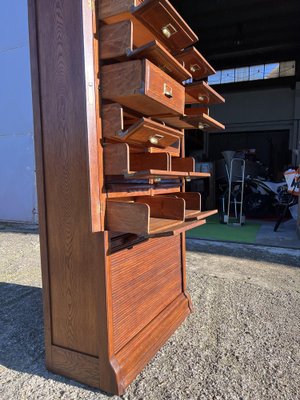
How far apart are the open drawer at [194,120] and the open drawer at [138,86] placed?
1.02 feet

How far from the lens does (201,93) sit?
77.2 inches

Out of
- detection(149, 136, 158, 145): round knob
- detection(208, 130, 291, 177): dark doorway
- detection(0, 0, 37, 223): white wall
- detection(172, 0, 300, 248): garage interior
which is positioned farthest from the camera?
detection(208, 130, 291, 177): dark doorway

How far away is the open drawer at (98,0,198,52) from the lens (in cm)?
137

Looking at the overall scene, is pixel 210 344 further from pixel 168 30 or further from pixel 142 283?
pixel 168 30

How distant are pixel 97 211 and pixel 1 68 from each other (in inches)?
238

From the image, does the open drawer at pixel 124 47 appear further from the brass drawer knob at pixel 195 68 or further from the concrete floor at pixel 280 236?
the concrete floor at pixel 280 236

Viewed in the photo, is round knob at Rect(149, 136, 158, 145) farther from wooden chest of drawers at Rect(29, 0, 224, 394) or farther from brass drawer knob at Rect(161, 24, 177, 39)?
brass drawer knob at Rect(161, 24, 177, 39)

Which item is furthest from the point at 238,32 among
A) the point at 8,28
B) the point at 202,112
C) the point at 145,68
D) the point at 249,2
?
the point at 145,68

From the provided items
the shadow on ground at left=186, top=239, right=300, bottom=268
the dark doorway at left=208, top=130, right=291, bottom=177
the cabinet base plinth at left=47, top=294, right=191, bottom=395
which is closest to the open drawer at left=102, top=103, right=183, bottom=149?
the cabinet base plinth at left=47, top=294, right=191, bottom=395

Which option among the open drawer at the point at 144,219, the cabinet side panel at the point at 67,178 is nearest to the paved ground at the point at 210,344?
the cabinet side panel at the point at 67,178

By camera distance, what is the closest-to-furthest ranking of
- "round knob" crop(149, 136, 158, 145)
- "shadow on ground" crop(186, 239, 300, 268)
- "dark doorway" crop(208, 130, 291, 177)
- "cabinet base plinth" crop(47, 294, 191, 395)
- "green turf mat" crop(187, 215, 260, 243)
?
"cabinet base plinth" crop(47, 294, 191, 395) → "round knob" crop(149, 136, 158, 145) → "shadow on ground" crop(186, 239, 300, 268) → "green turf mat" crop(187, 215, 260, 243) → "dark doorway" crop(208, 130, 291, 177)

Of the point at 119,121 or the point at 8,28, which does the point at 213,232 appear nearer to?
the point at 119,121

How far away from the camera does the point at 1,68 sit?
6.19m

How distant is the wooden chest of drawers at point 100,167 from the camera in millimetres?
1400
